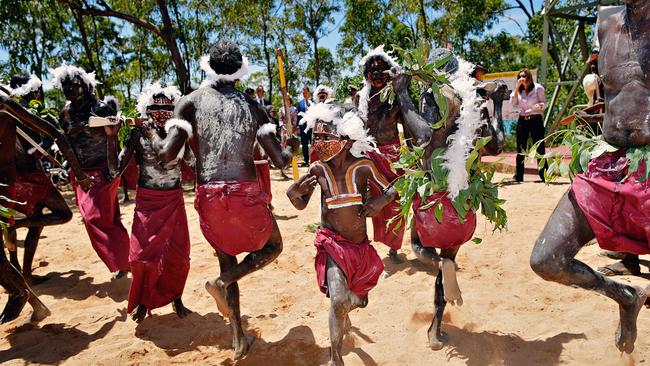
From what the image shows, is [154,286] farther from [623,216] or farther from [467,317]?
[623,216]

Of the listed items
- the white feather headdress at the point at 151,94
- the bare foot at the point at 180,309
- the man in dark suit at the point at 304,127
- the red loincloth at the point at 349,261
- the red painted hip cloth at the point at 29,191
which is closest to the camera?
the red loincloth at the point at 349,261

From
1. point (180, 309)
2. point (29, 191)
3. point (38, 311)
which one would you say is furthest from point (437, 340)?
point (29, 191)

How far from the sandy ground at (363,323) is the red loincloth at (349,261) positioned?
0.55m

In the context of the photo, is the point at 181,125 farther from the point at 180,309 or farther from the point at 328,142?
the point at 180,309

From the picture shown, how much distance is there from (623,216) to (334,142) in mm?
1719

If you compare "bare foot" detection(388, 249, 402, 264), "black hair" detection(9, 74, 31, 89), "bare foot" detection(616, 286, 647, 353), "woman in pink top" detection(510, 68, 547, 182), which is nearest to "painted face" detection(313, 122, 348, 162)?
"bare foot" detection(616, 286, 647, 353)

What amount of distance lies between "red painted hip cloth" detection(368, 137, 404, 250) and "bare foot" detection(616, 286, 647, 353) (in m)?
1.44

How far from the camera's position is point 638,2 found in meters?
2.56

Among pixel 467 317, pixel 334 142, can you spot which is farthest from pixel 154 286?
pixel 467 317

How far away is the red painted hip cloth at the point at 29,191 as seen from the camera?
4.84 m

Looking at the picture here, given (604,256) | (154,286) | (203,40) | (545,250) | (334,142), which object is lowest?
(604,256)

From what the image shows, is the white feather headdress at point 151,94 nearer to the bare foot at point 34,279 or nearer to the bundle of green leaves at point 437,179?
the bundle of green leaves at point 437,179

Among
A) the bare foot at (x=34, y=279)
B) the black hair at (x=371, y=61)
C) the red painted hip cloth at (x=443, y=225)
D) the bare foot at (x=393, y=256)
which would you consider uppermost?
the black hair at (x=371, y=61)

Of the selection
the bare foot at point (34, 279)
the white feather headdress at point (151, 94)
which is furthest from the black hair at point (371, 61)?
the bare foot at point (34, 279)
